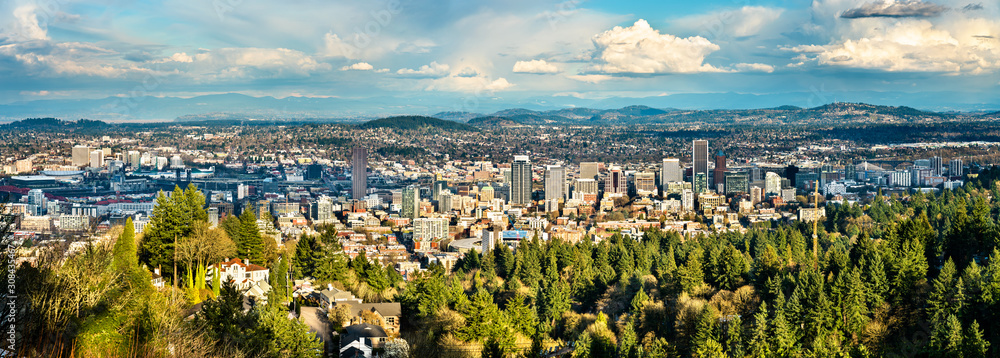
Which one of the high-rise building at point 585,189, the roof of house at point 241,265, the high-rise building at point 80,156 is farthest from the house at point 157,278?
the high-rise building at point 80,156

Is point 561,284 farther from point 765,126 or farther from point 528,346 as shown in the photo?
point 765,126

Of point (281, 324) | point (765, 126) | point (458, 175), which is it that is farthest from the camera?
point (765, 126)

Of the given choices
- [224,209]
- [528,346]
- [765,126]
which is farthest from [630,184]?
[528,346]

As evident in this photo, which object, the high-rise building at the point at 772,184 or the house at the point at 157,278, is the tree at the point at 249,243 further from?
the high-rise building at the point at 772,184

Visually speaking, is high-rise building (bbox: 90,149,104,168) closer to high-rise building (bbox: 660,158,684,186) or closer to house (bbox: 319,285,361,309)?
high-rise building (bbox: 660,158,684,186)

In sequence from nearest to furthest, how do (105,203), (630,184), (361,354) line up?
(361,354) → (105,203) → (630,184)

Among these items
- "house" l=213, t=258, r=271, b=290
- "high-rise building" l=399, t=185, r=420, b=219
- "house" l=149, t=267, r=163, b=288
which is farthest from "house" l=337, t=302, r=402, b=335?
"high-rise building" l=399, t=185, r=420, b=219

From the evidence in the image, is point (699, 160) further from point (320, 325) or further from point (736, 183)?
point (320, 325)

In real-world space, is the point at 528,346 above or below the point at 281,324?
below
